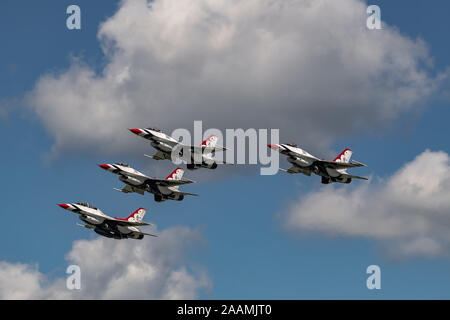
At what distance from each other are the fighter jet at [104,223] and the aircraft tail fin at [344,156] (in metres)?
45.9

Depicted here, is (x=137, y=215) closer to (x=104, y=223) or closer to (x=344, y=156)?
(x=104, y=223)

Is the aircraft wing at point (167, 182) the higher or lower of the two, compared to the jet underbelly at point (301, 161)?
lower

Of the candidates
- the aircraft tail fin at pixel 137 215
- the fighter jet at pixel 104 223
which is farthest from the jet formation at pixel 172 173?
the aircraft tail fin at pixel 137 215

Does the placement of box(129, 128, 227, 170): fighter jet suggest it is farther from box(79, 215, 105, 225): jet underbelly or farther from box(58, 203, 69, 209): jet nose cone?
box(58, 203, 69, 209): jet nose cone

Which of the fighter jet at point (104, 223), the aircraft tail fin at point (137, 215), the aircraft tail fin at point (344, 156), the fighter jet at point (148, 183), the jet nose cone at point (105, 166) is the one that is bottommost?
the fighter jet at point (104, 223)

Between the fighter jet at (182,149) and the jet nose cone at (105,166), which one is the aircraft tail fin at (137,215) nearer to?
the fighter jet at (182,149)

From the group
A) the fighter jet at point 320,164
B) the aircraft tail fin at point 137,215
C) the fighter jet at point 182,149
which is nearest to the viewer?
the fighter jet at point 182,149

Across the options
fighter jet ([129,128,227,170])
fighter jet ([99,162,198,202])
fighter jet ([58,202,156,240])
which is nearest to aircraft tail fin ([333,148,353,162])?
fighter jet ([129,128,227,170])

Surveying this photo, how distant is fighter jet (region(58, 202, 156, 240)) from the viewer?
17675 cm

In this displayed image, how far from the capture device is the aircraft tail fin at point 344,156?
572 feet

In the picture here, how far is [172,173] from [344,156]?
4019 cm

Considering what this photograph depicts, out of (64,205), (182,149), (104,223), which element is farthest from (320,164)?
(64,205)
